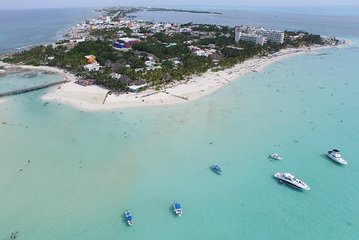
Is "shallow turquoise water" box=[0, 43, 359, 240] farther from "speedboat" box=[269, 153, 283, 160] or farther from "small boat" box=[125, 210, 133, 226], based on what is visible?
"speedboat" box=[269, 153, 283, 160]

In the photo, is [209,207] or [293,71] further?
[293,71]

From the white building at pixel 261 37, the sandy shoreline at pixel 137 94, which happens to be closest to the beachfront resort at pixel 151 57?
the white building at pixel 261 37

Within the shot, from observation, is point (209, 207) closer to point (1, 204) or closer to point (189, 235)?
point (189, 235)

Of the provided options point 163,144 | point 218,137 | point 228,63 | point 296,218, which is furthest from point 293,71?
point 296,218

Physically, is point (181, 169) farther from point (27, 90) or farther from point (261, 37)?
point (261, 37)

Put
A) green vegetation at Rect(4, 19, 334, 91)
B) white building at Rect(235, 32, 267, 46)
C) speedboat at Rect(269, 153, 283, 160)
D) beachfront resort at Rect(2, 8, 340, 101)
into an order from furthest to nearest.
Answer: white building at Rect(235, 32, 267, 46) → green vegetation at Rect(4, 19, 334, 91) → beachfront resort at Rect(2, 8, 340, 101) → speedboat at Rect(269, 153, 283, 160)

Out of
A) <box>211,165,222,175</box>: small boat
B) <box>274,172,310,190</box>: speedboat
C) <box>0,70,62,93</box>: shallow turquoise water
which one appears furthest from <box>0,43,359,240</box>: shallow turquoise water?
<box>0,70,62,93</box>: shallow turquoise water

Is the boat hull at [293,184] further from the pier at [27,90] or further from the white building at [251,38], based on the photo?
the white building at [251,38]
